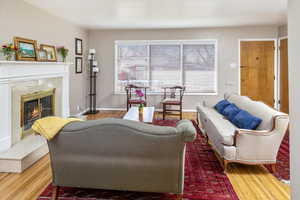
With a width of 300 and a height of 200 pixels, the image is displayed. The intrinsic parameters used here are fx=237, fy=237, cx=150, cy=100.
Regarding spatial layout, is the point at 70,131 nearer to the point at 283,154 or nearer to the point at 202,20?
the point at 283,154

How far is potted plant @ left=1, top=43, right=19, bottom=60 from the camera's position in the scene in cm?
341

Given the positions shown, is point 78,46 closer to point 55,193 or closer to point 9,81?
point 9,81

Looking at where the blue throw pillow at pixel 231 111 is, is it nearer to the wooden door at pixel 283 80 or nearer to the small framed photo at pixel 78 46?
the wooden door at pixel 283 80

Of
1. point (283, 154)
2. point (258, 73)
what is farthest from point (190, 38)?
point (283, 154)

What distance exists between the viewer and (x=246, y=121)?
123 inches

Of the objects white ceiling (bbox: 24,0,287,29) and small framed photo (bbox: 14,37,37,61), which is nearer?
small framed photo (bbox: 14,37,37,61)

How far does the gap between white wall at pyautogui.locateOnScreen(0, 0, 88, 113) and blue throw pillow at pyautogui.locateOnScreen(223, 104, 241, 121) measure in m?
3.67

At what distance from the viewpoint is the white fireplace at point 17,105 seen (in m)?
3.11

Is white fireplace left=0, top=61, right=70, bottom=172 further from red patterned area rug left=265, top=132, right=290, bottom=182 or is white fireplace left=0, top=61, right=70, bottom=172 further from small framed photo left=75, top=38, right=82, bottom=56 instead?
red patterned area rug left=265, top=132, right=290, bottom=182

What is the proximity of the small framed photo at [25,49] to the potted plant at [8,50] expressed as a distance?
0.16 metres

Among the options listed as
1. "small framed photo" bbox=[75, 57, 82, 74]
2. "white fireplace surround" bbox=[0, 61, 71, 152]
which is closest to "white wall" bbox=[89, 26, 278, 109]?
"small framed photo" bbox=[75, 57, 82, 74]

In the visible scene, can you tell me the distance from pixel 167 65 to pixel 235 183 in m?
4.85

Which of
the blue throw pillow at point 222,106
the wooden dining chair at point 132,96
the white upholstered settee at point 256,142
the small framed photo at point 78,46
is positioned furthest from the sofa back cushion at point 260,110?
the small framed photo at point 78,46

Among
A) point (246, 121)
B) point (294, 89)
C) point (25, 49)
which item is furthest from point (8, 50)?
point (294, 89)
